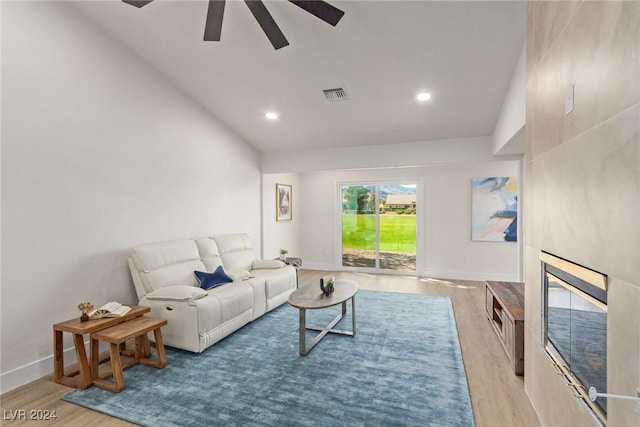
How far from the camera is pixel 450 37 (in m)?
2.87

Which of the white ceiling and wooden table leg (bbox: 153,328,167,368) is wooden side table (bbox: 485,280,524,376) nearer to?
the white ceiling

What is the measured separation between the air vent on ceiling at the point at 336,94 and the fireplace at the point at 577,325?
2831 millimetres

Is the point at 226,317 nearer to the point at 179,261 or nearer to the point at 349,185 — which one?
the point at 179,261

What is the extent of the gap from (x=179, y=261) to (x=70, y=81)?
2.04 meters

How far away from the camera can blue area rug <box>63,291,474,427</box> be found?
2039 mm

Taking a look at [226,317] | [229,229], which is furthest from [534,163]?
[229,229]

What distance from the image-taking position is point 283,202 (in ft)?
21.9

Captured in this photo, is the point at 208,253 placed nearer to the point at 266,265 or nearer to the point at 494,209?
the point at 266,265

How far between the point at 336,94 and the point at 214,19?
1937mm

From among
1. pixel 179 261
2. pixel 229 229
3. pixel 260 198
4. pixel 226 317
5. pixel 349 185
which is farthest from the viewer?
pixel 349 185

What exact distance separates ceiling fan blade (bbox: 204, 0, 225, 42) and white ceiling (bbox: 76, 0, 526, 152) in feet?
1.84

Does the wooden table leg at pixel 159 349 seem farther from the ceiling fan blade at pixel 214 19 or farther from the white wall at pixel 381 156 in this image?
the white wall at pixel 381 156

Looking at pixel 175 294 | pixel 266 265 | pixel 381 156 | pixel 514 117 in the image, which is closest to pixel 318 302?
pixel 175 294

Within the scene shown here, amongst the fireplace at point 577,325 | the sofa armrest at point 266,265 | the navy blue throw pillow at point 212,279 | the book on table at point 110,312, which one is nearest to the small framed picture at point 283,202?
the sofa armrest at point 266,265
